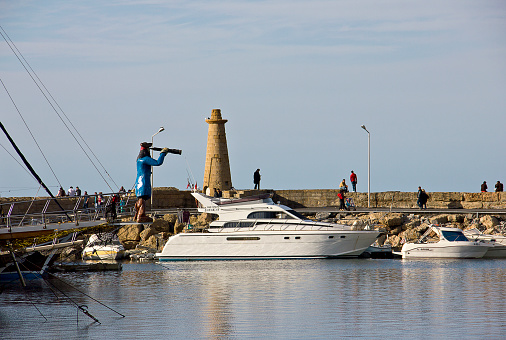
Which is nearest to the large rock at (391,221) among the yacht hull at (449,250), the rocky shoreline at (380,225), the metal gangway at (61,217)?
the rocky shoreline at (380,225)

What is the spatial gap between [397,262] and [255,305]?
1428cm

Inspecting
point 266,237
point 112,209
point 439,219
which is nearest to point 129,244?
point 266,237

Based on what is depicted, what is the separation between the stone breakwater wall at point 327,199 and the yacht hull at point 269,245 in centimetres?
836

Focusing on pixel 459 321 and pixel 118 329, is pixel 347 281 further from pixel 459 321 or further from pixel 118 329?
pixel 118 329

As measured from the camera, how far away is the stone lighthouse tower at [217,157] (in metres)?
49.7

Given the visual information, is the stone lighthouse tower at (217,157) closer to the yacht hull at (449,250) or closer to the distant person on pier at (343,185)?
the distant person on pier at (343,185)

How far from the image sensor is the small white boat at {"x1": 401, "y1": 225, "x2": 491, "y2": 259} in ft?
120

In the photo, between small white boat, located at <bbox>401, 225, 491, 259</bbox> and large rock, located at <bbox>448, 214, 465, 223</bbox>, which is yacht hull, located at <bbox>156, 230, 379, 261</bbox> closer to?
small white boat, located at <bbox>401, 225, 491, 259</bbox>

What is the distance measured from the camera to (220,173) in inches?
1961

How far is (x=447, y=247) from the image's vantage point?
36562 millimetres

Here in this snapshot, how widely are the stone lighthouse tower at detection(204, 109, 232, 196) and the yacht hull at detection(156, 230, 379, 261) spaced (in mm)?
12664

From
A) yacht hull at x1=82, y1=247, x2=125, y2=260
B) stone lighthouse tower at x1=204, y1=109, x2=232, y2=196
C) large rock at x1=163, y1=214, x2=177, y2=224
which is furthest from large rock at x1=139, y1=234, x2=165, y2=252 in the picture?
stone lighthouse tower at x1=204, y1=109, x2=232, y2=196

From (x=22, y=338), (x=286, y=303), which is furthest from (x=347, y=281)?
(x=22, y=338)

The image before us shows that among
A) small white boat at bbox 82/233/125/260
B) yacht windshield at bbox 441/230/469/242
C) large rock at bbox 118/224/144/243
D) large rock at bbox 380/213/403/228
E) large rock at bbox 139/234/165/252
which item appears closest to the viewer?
yacht windshield at bbox 441/230/469/242
